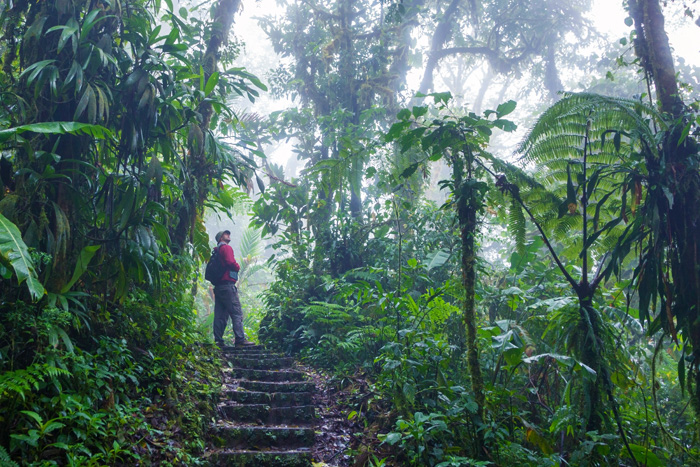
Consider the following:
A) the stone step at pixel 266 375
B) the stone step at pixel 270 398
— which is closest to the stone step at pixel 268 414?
the stone step at pixel 270 398

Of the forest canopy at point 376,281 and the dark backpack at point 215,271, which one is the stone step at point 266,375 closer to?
the forest canopy at point 376,281

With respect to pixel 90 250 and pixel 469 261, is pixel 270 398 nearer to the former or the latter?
pixel 90 250

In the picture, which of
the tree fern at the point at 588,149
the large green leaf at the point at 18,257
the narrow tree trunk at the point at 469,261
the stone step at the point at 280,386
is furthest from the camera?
the stone step at the point at 280,386

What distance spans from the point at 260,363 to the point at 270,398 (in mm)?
1319

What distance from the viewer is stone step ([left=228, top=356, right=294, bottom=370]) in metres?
6.51

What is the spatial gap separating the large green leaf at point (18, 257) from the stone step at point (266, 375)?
3.70 m

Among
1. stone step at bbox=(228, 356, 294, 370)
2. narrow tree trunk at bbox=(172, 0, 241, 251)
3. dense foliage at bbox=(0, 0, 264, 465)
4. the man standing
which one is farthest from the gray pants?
dense foliage at bbox=(0, 0, 264, 465)

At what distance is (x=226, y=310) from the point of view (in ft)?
25.3

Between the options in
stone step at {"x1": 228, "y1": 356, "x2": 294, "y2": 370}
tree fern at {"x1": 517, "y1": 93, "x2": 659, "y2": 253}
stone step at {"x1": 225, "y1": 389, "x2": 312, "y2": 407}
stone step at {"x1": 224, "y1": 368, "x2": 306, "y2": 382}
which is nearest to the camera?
tree fern at {"x1": 517, "y1": 93, "x2": 659, "y2": 253}

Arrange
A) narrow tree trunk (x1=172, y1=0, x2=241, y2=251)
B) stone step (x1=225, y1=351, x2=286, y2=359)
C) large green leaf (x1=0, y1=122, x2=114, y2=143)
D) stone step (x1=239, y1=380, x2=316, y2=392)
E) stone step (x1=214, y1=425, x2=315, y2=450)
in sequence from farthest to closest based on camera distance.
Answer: stone step (x1=225, y1=351, x2=286, y2=359), narrow tree trunk (x1=172, y1=0, x2=241, y2=251), stone step (x1=239, y1=380, x2=316, y2=392), stone step (x1=214, y1=425, x2=315, y2=450), large green leaf (x1=0, y1=122, x2=114, y2=143)

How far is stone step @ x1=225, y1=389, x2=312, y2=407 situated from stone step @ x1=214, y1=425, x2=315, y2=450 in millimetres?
721

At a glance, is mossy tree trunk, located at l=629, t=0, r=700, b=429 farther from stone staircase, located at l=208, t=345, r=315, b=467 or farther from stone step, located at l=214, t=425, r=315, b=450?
stone step, located at l=214, t=425, r=315, b=450

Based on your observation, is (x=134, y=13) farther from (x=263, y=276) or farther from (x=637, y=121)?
(x=263, y=276)

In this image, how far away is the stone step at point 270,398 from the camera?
5227 mm
